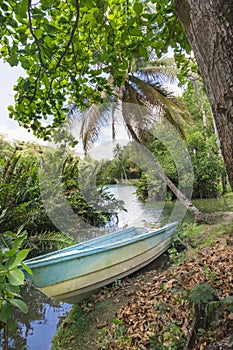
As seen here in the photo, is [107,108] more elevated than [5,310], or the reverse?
[107,108]

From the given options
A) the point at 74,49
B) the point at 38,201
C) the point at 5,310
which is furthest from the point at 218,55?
the point at 38,201

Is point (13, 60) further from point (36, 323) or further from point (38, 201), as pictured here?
point (38, 201)

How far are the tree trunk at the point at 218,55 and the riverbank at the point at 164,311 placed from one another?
3.39 ft

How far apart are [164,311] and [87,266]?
103 centimetres

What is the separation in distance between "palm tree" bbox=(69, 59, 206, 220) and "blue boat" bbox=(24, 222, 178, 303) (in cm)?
373

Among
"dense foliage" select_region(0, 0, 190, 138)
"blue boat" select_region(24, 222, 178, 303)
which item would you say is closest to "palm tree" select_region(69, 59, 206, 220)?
"blue boat" select_region(24, 222, 178, 303)

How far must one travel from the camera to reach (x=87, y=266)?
3.01 m

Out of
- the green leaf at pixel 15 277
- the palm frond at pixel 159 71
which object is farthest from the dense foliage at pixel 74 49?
the palm frond at pixel 159 71

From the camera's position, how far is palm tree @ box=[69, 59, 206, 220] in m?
7.39

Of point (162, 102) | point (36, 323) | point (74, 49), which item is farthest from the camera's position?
point (162, 102)

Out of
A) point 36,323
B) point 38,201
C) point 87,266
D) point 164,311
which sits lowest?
point 36,323

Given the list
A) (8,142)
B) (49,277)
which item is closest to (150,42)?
(49,277)

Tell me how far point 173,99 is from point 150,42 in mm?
6342

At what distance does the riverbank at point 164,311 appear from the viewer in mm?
1672
